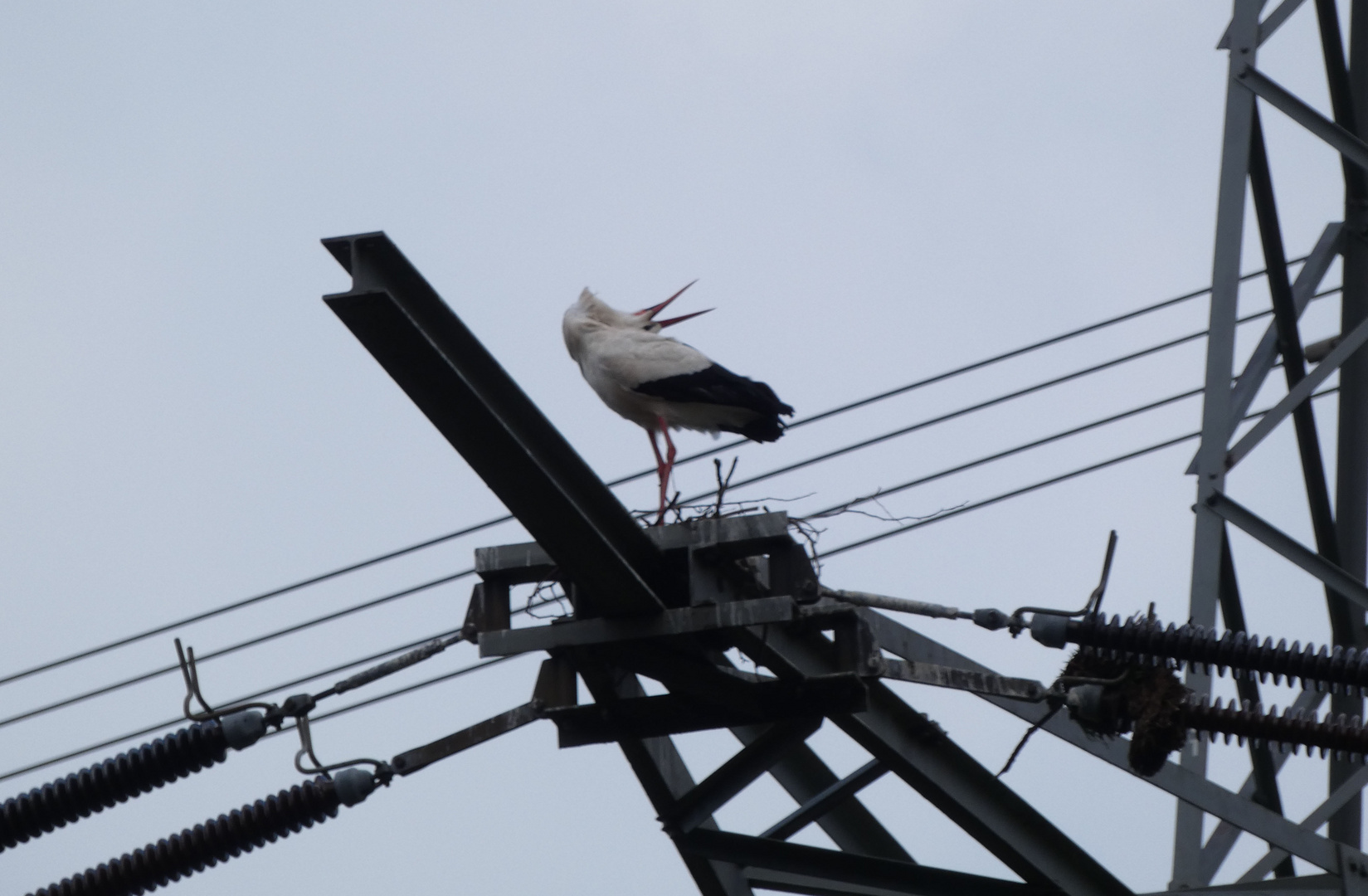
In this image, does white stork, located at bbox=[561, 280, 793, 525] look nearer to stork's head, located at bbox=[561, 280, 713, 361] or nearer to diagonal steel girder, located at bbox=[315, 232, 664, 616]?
stork's head, located at bbox=[561, 280, 713, 361]

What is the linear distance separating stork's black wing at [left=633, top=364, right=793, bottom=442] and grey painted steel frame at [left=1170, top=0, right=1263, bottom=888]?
1544 mm

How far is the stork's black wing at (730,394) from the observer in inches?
283

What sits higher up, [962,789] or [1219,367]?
[1219,367]

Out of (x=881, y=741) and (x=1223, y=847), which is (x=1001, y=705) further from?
(x=1223, y=847)

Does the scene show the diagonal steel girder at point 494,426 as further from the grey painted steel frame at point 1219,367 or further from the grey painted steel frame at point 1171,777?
the grey painted steel frame at point 1219,367

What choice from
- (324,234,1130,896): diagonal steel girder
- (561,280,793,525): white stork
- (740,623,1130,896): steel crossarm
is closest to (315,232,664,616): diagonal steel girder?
(324,234,1130,896): diagonal steel girder

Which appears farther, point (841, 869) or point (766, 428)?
point (766, 428)

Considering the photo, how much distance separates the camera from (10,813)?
5105 millimetres

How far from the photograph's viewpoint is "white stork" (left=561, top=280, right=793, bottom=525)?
7270 mm

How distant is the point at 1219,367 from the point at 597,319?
2895mm

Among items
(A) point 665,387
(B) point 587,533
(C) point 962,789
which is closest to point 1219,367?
(C) point 962,789

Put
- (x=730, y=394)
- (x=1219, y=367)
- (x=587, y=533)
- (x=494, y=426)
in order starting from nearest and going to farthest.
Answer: (x=494, y=426) < (x=587, y=533) < (x=1219, y=367) < (x=730, y=394)

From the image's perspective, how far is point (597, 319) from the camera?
8477mm

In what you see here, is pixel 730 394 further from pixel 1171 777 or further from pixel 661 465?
pixel 1171 777
